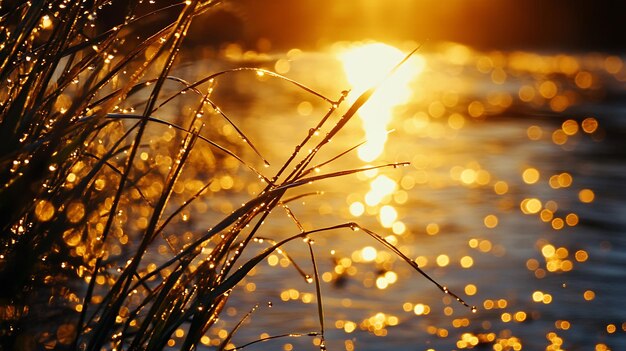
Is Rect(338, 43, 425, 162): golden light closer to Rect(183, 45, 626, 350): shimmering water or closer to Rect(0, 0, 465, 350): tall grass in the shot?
Rect(183, 45, 626, 350): shimmering water

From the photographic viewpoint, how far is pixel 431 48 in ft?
A: 84.4

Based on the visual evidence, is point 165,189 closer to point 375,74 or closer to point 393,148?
point 393,148

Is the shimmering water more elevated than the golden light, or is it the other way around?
the golden light

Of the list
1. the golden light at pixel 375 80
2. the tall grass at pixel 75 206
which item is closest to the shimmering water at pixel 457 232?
the golden light at pixel 375 80

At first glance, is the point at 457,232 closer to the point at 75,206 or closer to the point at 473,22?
the point at 75,206

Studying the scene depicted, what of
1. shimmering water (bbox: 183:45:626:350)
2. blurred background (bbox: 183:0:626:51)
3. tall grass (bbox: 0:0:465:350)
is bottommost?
tall grass (bbox: 0:0:465:350)

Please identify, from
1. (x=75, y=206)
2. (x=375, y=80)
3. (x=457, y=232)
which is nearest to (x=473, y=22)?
(x=375, y=80)

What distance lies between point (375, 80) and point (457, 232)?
3038 mm

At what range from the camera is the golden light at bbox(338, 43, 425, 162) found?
11620 millimetres

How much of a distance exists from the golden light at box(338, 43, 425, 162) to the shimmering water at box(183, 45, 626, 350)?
0.61ft

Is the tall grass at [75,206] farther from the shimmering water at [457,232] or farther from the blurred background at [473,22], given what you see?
the blurred background at [473,22]

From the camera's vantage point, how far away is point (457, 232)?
674cm

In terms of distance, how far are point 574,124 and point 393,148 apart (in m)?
3.51

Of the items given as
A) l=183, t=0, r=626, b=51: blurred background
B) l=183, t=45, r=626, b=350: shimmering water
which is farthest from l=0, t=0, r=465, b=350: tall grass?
l=183, t=0, r=626, b=51: blurred background
